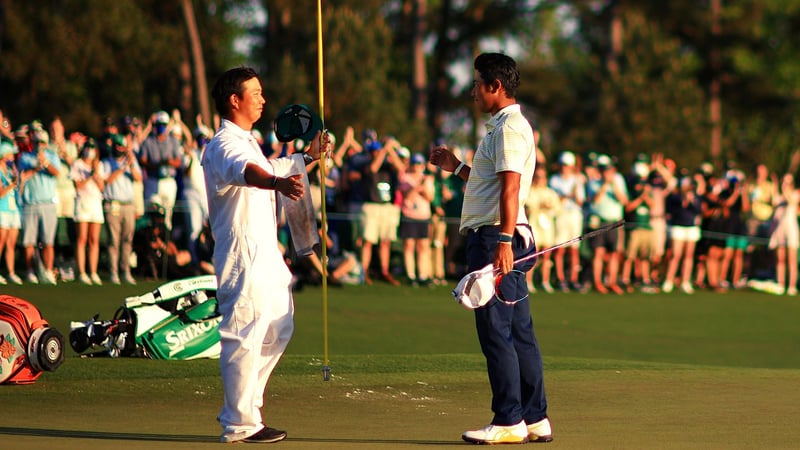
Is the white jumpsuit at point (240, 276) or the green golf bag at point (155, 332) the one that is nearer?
the white jumpsuit at point (240, 276)

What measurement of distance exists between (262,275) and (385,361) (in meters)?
4.94

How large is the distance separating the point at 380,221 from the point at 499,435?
13724mm

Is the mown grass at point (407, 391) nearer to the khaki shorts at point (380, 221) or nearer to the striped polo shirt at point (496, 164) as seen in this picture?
the striped polo shirt at point (496, 164)

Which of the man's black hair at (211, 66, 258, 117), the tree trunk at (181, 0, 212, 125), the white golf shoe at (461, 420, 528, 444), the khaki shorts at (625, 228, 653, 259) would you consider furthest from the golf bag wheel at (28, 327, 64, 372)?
the tree trunk at (181, 0, 212, 125)

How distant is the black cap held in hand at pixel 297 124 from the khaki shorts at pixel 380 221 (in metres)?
13.1

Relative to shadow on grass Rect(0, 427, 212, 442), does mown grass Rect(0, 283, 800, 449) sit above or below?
below

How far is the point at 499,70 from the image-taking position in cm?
785

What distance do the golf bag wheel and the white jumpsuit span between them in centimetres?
302

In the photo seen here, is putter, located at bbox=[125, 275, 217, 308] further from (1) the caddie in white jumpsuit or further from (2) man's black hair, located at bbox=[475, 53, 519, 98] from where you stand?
(2) man's black hair, located at bbox=[475, 53, 519, 98]

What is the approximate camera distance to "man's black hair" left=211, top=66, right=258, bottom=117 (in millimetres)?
7816

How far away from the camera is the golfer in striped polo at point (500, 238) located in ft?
25.4

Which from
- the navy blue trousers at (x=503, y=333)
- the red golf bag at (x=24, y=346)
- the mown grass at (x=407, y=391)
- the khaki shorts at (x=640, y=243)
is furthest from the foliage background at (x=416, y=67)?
the navy blue trousers at (x=503, y=333)

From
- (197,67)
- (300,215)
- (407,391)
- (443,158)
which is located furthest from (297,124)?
(197,67)

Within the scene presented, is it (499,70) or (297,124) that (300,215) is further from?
(499,70)
